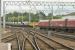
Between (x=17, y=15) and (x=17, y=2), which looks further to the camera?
(x=17, y=15)

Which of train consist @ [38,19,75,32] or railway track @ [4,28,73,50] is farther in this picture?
train consist @ [38,19,75,32]

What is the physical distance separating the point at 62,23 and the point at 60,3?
5.82 m

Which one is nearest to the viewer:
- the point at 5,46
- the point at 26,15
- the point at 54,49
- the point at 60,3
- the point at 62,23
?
the point at 5,46

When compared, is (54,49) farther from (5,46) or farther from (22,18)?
(22,18)

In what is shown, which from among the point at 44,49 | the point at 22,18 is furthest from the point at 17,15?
the point at 44,49

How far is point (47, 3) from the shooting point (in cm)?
5016

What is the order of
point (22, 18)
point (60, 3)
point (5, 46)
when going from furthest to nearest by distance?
1. point (22, 18)
2. point (60, 3)
3. point (5, 46)

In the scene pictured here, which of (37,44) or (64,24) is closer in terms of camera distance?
(37,44)

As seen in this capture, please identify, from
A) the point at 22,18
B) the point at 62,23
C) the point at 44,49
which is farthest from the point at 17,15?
the point at 44,49

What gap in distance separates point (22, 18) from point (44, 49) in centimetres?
8810

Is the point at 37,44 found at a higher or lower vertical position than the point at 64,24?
higher

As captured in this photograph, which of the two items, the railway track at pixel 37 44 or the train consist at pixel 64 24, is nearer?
the railway track at pixel 37 44

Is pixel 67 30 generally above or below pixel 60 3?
below

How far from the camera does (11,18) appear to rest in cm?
11156
